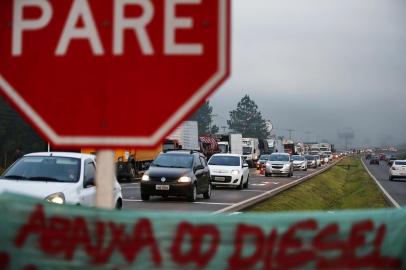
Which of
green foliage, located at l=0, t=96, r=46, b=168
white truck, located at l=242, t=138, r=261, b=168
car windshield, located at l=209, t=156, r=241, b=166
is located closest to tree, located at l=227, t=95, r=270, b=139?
white truck, located at l=242, t=138, r=261, b=168

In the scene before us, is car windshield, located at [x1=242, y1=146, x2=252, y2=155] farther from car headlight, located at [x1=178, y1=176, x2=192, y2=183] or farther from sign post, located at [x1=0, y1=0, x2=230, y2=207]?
sign post, located at [x1=0, y1=0, x2=230, y2=207]

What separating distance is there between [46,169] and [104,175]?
8693mm

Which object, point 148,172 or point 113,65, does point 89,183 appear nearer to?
point 113,65

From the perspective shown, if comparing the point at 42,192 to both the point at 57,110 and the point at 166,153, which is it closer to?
the point at 57,110

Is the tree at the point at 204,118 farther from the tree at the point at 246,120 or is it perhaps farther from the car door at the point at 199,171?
the car door at the point at 199,171

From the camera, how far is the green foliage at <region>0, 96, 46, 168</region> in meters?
56.2

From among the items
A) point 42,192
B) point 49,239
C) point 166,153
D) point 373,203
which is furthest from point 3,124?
point 49,239

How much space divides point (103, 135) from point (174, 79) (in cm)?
37

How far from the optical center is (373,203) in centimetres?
2236

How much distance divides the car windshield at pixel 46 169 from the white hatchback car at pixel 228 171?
17.4m

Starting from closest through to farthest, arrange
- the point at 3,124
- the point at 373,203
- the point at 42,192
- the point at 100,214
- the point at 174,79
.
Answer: the point at 174,79 < the point at 100,214 < the point at 42,192 < the point at 373,203 < the point at 3,124

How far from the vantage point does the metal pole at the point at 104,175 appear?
268 centimetres

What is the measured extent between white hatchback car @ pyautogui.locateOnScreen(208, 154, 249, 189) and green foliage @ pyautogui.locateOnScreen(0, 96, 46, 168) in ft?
96.6

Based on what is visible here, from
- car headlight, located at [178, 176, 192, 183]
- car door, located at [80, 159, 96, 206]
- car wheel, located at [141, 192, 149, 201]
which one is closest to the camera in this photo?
car door, located at [80, 159, 96, 206]
